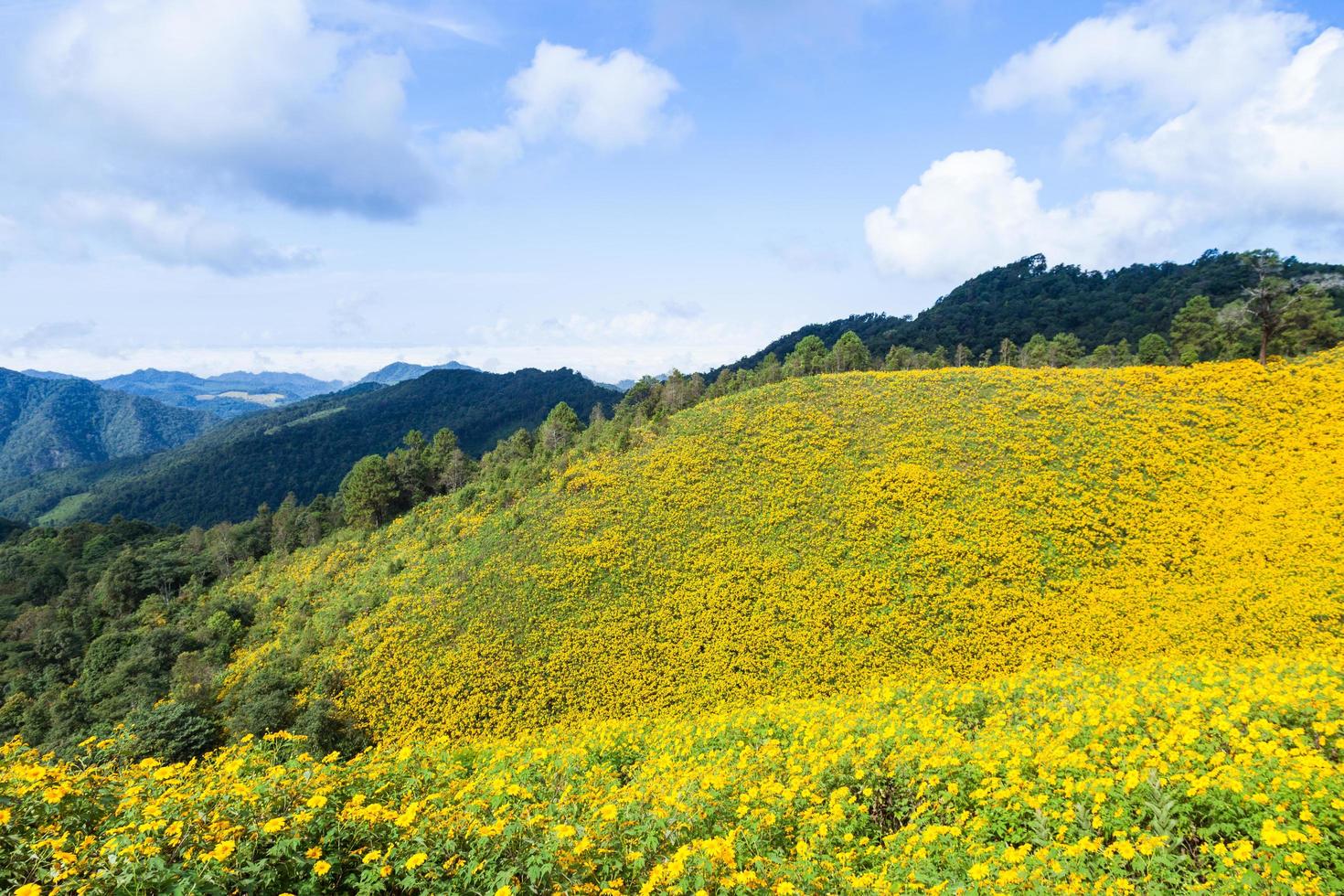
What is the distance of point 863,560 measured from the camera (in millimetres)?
21516

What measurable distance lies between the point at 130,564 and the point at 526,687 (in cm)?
4013

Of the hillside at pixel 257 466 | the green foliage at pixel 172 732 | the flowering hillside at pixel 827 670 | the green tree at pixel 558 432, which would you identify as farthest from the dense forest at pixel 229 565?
the hillside at pixel 257 466

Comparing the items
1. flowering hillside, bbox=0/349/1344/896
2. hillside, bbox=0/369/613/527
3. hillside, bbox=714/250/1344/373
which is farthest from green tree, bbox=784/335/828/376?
hillside, bbox=0/369/613/527

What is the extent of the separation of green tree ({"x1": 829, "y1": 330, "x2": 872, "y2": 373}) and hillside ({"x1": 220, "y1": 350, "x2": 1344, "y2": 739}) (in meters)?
22.4

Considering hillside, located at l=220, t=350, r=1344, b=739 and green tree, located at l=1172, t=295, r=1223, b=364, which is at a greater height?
green tree, located at l=1172, t=295, r=1223, b=364

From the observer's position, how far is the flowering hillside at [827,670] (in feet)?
17.7

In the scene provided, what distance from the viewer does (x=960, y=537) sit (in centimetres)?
2166

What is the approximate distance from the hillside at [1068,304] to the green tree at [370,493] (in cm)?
8945

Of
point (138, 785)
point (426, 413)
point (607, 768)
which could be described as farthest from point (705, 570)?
point (426, 413)

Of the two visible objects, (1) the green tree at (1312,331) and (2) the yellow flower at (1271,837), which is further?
(1) the green tree at (1312,331)

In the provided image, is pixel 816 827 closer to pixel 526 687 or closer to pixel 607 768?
pixel 607 768

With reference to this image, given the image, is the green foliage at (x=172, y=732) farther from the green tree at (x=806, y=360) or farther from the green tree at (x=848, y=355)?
the green tree at (x=848, y=355)

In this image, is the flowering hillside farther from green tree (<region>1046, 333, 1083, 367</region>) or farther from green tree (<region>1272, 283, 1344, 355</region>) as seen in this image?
green tree (<region>1046, 333, 1083, 367</region>)

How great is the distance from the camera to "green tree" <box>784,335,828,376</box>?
1916 inches
